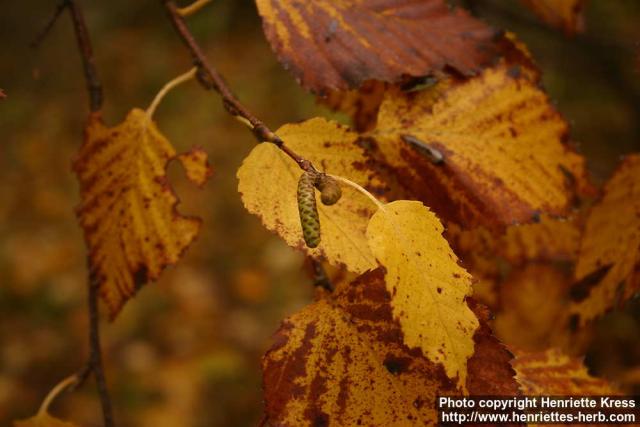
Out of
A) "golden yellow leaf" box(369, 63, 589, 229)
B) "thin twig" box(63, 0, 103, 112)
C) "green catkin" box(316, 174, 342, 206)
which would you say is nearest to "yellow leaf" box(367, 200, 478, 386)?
"green catkin" box(316, 174, 342, 206)

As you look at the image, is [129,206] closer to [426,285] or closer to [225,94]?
[225,94]

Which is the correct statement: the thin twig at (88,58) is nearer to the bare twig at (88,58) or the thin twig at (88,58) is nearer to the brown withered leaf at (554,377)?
the bare twig at (88,58)

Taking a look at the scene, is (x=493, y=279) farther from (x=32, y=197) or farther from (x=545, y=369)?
(x=32, y=197)

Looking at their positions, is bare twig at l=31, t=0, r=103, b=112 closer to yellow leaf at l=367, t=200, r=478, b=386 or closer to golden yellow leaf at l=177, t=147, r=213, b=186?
golden yellow leaf at l=177, t=147, r=213, b=186

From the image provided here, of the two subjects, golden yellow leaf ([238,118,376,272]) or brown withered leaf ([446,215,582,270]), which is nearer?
golden yellow leaf ([238,118,376,272])

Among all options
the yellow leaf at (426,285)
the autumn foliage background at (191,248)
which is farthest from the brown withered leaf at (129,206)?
the autumn foliage background at (191,248)

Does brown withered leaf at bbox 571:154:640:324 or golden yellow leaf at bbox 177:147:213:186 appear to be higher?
golden yellow leaf at bbox 177:147:213:186

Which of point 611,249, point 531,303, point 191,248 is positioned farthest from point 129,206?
point 191,248
